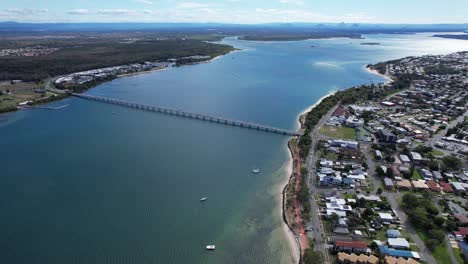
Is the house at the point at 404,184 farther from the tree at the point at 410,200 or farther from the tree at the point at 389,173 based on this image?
the tree at the point at 410,200

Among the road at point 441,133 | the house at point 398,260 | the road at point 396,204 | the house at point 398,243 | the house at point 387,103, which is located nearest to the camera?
the house at point 398,260

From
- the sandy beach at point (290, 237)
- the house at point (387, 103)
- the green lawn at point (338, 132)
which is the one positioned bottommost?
the sandy beach at point (290, 237)

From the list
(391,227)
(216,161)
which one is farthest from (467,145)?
(216,161)

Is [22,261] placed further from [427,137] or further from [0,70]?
[0,70]

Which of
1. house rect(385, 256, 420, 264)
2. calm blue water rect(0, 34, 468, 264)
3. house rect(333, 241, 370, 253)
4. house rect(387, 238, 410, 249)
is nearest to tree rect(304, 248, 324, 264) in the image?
house rect(333, 241, 370, 253)

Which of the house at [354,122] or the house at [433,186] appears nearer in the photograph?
the house at [433,186]

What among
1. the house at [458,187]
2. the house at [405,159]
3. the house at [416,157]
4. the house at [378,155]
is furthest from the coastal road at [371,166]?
the house at [458,187]

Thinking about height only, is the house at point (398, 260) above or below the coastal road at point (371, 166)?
below
